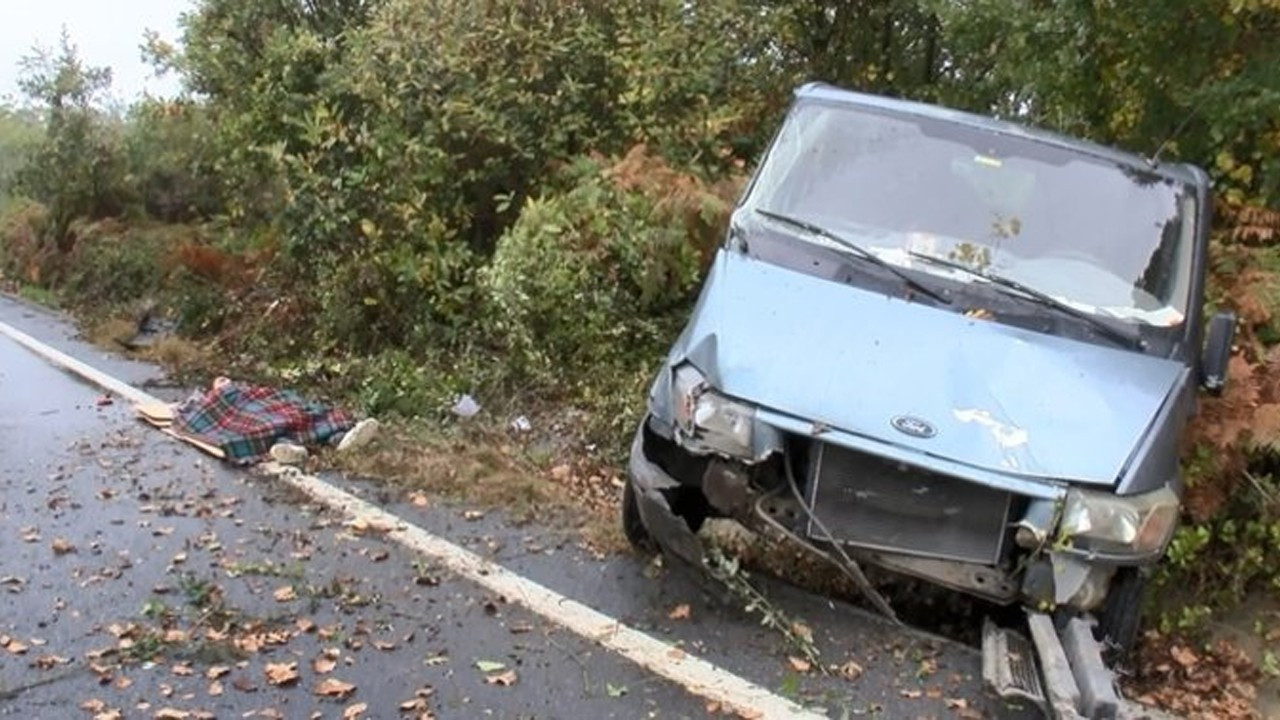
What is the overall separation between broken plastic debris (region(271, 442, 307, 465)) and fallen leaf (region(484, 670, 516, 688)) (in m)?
3.24

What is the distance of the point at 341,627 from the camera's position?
4938 mm

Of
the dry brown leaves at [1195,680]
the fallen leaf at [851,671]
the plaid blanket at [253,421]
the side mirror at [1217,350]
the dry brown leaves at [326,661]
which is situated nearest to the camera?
the dry brown leaves at [326,661]

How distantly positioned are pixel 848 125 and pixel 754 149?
5.45 meters

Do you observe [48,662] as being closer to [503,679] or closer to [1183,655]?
[503,679]

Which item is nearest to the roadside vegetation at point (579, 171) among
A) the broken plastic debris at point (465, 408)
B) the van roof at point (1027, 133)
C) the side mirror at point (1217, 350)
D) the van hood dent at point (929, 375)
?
the broken plastic debris at point (465, 408)

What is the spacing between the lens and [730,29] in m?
11.4

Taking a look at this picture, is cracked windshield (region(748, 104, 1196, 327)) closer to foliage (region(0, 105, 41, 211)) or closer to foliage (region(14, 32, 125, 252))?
foliage (region(14, 32, 125, 252))

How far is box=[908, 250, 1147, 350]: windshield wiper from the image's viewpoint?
202 inches

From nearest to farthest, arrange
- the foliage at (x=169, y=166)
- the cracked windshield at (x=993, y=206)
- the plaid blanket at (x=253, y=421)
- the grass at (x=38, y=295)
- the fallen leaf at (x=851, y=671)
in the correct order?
the fallen leaf at (x=851, y=671), the cracked windshield at (x=993, y=206), the plaid blanket at (x=253, y=421), the grass at (x=38, y=295), the foliage at (x=169, y=166)

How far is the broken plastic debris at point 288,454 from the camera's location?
7.34 m

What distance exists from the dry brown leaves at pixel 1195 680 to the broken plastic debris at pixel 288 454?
473cm

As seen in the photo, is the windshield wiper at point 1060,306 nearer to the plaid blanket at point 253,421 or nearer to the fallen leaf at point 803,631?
the fallen leaf at point 803,631

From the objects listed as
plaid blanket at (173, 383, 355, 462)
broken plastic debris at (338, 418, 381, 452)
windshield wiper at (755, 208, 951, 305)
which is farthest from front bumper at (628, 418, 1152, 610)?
plaid blanket at (173, 383, 355, 462)

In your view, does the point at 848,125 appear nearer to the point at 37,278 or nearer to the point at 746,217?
the point at 746,217
